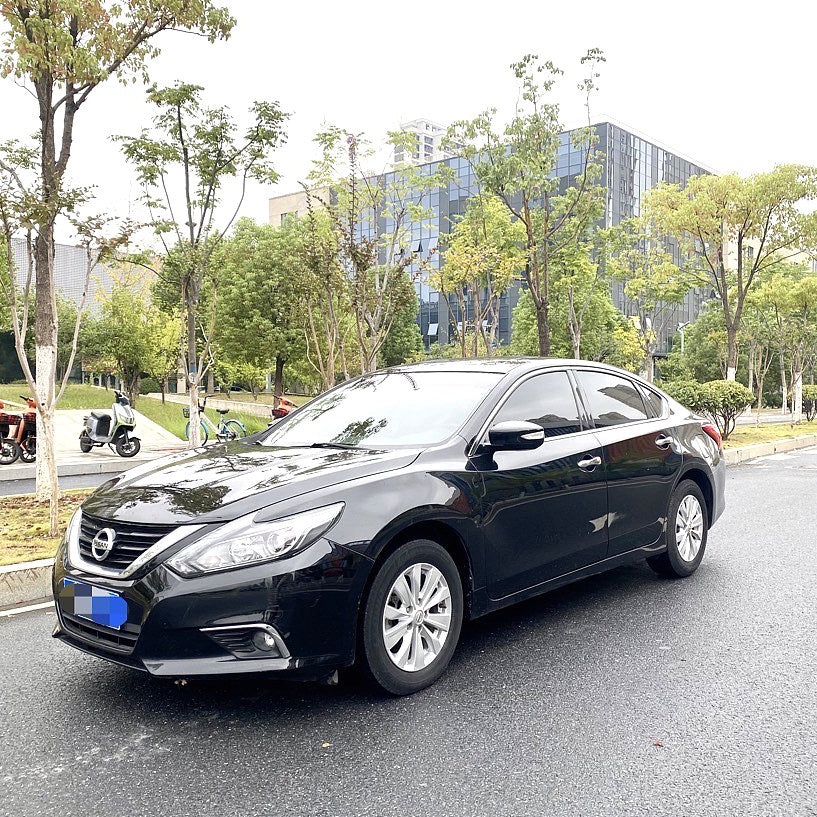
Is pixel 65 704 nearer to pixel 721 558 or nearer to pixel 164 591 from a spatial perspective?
pixel 164 591

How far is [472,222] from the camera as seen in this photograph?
21.5 metres

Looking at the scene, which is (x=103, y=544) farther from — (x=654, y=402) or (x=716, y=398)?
(x=716, y=398)

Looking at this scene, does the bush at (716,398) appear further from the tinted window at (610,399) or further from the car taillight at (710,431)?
the tinted window at (610,399)

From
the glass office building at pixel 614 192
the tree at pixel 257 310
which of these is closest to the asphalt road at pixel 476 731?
the tree at pixel 257 310

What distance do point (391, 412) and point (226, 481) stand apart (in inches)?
46.2

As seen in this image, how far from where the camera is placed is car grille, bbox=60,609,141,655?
3188 mm

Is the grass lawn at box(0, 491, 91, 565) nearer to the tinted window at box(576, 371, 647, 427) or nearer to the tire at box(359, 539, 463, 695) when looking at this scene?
the tire at box(359, 539, 463, 695)

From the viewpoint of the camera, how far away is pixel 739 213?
2083 centimetres

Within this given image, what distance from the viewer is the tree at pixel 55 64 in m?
7.59

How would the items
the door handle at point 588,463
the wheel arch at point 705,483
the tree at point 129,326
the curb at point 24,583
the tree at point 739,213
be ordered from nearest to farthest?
the door handle at point 588,463 → the curb at point 24,583 → the wheel arch at point 705,483 → the tree at point 739,213 → the tree at point 129,326

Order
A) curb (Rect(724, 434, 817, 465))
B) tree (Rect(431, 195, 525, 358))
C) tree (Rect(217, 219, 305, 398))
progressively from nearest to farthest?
curb (Rect(724, 434, 817, 465)) → tree (Rect(431, 195, 525, 358)) → tree (Rect(217, 219, 305, 398))

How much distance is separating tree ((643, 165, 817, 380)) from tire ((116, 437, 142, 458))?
48.3 ft

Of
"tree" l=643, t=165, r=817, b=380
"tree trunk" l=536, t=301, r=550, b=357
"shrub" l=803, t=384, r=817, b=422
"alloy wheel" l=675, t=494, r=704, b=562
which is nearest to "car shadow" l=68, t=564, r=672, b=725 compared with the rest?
"alloy wheel" l=675, t=494, r=704, b=562

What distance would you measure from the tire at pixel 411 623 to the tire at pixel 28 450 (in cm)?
1204
